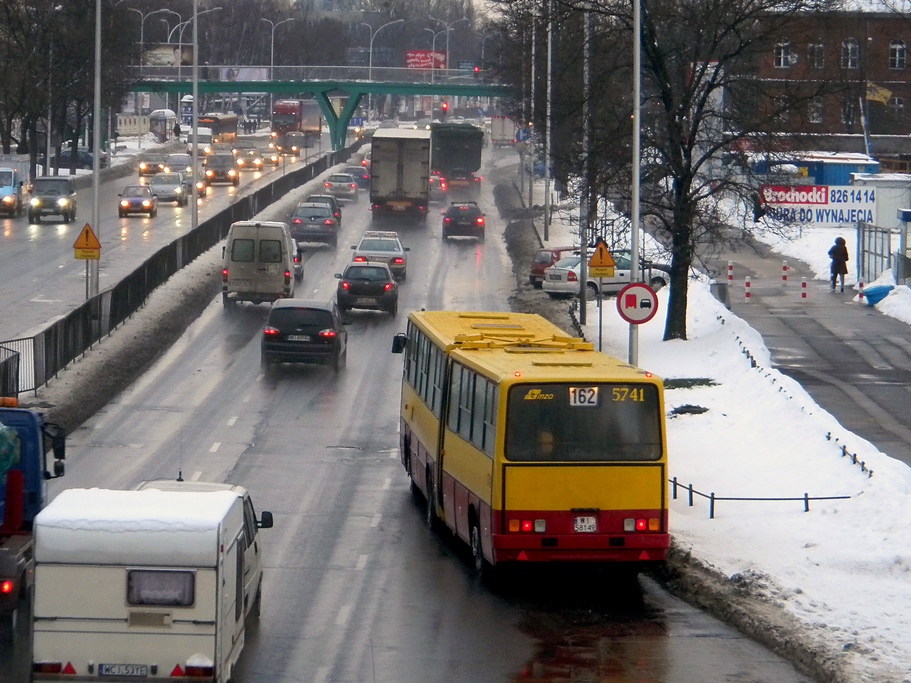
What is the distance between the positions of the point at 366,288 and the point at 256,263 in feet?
10.7

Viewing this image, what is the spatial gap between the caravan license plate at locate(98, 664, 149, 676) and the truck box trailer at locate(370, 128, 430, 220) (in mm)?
57259

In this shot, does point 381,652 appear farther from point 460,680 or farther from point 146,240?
point 146,240

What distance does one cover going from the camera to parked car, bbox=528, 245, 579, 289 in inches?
1831

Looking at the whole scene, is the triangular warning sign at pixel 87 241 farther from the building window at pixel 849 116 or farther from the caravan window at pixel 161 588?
the building window at pixel 849 116

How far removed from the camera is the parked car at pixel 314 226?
2203 inches

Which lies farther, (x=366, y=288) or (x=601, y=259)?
(x=366, y=288)

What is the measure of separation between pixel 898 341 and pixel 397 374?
1264cm

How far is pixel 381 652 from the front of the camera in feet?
42.0

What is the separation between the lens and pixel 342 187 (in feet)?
247

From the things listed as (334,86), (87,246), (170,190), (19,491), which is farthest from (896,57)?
(19,491)

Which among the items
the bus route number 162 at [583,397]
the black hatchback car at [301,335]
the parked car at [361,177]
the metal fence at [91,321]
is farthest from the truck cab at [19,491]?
the parked car at [361,177]

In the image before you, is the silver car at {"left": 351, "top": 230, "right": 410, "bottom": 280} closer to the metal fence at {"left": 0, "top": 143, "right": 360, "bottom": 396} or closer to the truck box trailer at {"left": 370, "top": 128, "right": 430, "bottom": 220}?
the metal fence at {"left": 0, "top": 143, "right": 360, "bottom": 396}

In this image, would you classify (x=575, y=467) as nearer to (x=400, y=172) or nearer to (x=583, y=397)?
(x=583, y=397)

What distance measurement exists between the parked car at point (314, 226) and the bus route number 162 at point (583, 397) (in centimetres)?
4188
